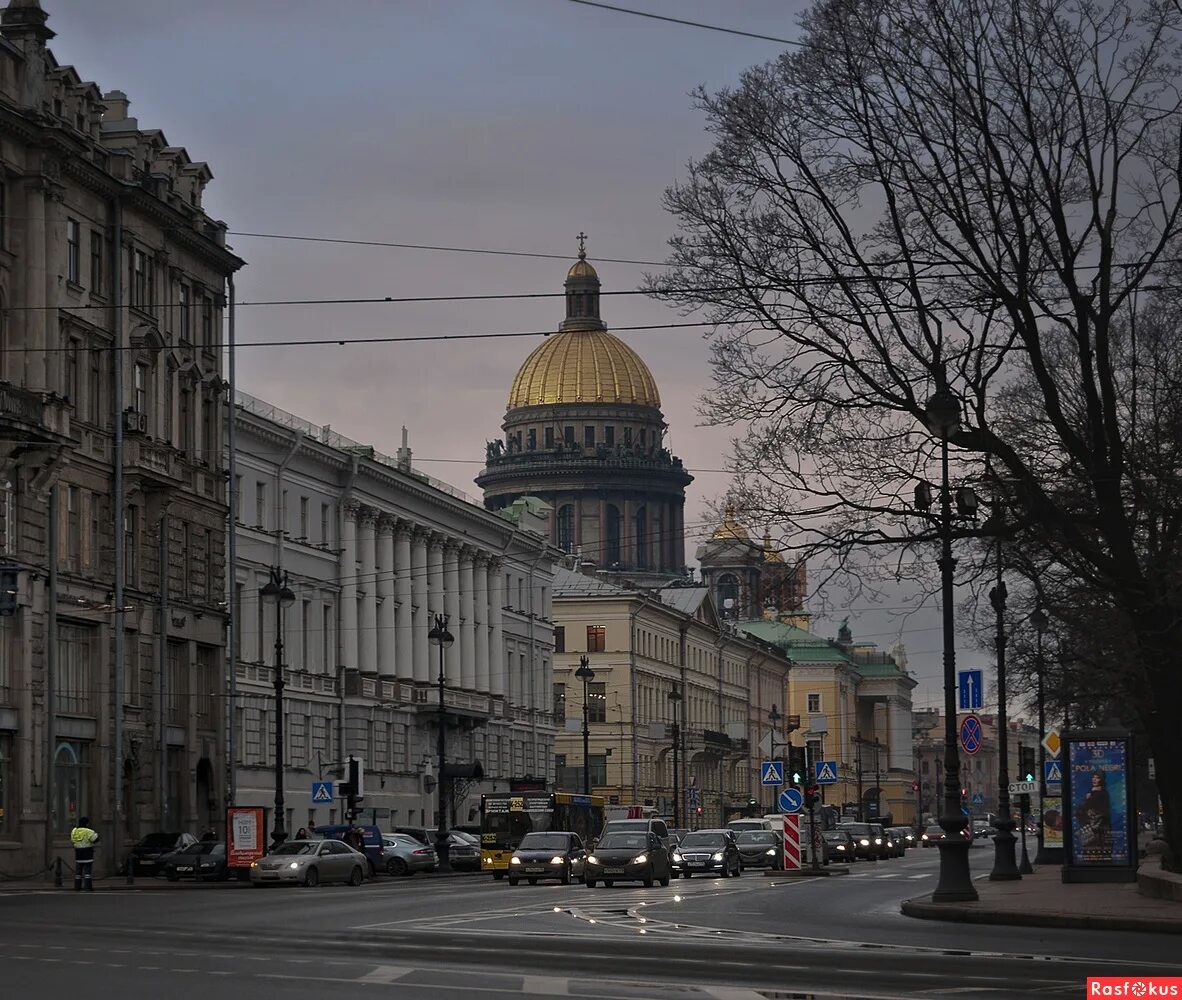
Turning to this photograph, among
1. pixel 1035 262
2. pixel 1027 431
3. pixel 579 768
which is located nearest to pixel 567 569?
pixel 579 768

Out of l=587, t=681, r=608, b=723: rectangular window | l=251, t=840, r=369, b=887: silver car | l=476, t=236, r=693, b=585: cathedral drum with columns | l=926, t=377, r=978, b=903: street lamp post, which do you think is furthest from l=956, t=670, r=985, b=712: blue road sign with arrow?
l=476, t=236, r=693, b=585: cathedral drum with columns

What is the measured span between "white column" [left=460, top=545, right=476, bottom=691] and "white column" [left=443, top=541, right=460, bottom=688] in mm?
396

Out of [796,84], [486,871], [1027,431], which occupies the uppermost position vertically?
[796,84]

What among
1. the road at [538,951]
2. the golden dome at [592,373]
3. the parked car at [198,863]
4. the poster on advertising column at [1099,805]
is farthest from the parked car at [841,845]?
the golden dome at [592,373]

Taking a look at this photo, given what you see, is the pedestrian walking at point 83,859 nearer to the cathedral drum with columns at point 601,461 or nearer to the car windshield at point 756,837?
the car windshield at point 756,837

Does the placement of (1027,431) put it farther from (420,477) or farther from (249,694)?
(420,477)

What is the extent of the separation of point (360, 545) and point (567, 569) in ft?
169

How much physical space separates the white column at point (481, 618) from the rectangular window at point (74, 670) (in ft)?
133

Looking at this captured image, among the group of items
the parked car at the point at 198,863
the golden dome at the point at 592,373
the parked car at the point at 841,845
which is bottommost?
the parked car at the point at 841,845

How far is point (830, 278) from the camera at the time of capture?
31844 mm

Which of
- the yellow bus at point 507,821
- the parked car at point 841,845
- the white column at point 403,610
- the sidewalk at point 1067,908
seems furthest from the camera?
the white column at point 403,610

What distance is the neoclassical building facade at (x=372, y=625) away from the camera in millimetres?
73500

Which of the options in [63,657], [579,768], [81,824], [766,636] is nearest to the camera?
[81,824]

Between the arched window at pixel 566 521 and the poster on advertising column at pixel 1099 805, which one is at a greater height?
the arched window at pixel 566 521
